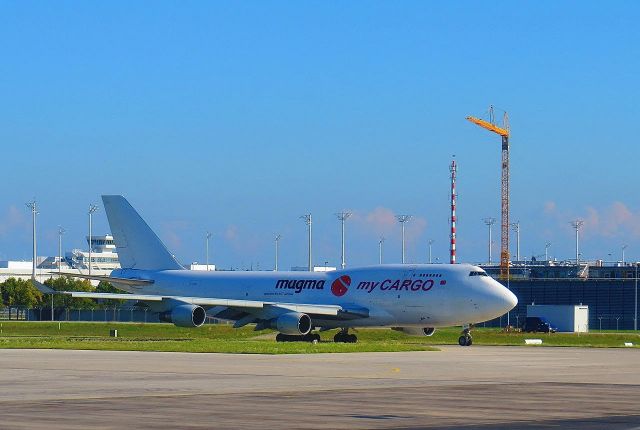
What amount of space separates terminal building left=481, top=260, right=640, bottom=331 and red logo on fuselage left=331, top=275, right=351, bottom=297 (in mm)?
67184

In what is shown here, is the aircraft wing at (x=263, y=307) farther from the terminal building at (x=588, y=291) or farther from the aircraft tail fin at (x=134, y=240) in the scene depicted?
the terminal building at (x=588, y=291)

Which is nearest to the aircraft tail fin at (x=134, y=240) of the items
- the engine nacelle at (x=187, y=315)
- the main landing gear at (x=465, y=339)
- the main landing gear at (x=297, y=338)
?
the engine nacelle at (x=187, y=315)

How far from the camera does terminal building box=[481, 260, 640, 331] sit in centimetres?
14575

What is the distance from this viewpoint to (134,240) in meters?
83.2

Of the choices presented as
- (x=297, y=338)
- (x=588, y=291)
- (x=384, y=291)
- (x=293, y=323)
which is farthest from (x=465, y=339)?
(x=588, y=291)

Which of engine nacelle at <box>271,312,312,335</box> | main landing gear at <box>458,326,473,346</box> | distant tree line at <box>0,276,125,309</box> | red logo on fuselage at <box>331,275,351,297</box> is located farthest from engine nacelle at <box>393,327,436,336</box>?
distant tree line at <box>0,276,125,309</box>

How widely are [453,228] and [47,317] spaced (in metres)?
48.9

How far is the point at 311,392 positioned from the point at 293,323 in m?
40.0

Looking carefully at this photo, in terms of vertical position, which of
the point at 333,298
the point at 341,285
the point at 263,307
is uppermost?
the point at 341,285

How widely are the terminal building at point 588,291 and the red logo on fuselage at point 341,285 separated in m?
67.2

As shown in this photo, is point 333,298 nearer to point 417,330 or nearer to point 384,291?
point 384,291

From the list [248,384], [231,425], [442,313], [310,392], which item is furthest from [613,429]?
[442,313]

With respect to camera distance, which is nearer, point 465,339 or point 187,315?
point 465,339

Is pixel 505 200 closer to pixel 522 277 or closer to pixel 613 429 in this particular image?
pixel 522 277
